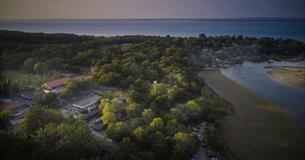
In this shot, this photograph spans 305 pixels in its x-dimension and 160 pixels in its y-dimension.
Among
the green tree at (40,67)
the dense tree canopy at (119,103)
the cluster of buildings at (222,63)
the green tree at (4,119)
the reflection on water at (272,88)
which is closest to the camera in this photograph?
the dense tree canopy at (119,103)

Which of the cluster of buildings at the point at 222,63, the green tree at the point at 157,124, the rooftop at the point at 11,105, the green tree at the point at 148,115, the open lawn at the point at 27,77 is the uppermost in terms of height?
the cluster of buildings at the point at 222,63

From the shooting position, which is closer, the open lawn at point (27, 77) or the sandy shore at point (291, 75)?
the open lawn at point (27, 77)

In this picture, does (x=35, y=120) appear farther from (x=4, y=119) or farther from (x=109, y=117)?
(x=109, y=117)

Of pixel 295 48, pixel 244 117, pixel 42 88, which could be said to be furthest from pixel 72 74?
pixel 295 48

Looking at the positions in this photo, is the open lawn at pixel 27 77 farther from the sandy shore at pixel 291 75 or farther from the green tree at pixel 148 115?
the sandy shore at pixel 291 75

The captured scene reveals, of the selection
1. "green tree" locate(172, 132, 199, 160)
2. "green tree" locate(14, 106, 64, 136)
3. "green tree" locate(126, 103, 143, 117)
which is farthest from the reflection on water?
"green tree" locate(14, 106, 64, 136)

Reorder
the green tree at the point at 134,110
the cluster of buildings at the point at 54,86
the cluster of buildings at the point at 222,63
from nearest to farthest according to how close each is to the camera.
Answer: the green tree at the point at 134,110 → the cluster of buildings at the point at 54,86 → the cluster of buildings at the point at 222,63

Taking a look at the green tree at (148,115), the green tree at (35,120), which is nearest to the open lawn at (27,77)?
the green tree at (35,120)

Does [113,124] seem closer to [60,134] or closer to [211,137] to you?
[60,134]
